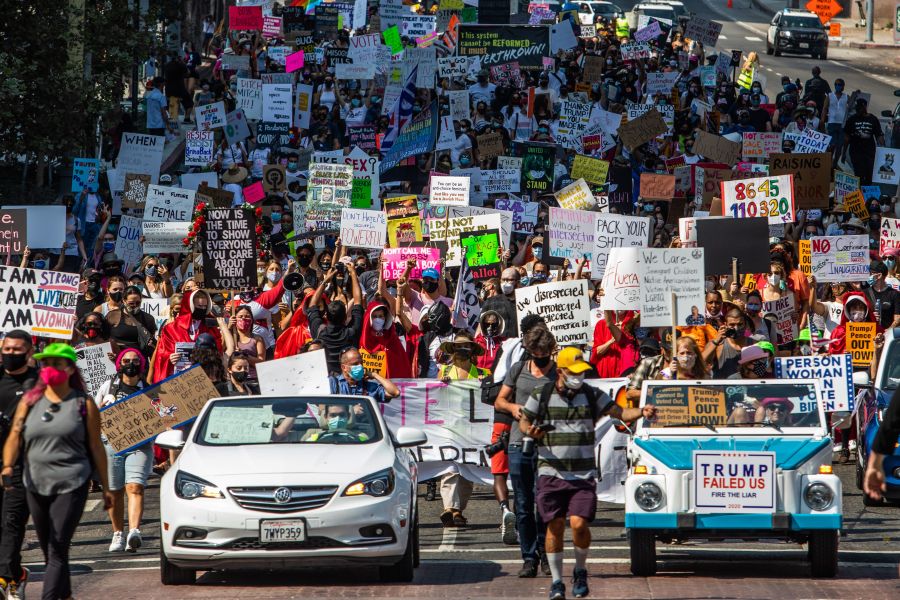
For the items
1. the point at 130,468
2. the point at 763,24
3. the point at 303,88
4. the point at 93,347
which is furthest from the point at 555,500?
the point at 763,24

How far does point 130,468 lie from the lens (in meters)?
12.8

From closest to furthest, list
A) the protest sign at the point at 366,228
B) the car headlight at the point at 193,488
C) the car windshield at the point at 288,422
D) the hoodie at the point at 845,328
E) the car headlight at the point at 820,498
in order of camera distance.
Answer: the car headlight at the point at 193,488 → the car headlight at the point at 820,498 → the car windshield at the point at 288,422 → the hoodie at the point at 845,328 → the protest sign at the point at 366,228

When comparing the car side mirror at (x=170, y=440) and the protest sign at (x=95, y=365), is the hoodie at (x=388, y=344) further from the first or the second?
the car side mirror at (x=170, y=440)

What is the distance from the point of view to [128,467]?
12812 mm

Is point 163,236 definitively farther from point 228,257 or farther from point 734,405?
point 734,405

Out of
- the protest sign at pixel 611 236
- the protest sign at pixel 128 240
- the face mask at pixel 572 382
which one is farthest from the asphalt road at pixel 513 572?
the protest sign at pixel 128 240

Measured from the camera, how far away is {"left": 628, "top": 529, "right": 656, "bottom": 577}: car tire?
11.1 metres

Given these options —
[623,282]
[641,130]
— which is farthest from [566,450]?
[641,130]

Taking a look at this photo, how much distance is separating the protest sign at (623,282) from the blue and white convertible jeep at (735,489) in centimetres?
419

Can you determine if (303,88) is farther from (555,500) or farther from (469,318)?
(555,500)

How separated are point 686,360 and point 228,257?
7750 mm

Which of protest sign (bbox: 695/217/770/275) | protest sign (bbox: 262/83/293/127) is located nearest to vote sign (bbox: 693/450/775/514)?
protest sign (bbox: 695/217/770/275)

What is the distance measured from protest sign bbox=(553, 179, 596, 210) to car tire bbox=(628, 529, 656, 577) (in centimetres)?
1047

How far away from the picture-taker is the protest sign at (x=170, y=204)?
22016mm
